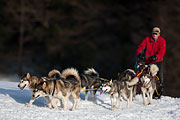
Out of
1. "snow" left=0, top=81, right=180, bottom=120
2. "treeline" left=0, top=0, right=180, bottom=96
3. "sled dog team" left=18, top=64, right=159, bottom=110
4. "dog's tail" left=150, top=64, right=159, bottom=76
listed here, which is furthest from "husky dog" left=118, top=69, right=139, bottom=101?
"treeline" left=0, top=0, right=180, bottom=96

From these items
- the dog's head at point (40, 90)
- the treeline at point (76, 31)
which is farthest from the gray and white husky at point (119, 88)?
the treeline at point (76, 31)

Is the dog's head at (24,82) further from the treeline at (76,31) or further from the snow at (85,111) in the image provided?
the treeline at (76,31)

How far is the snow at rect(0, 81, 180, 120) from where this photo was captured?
6.16 m

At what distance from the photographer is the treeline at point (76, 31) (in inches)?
803

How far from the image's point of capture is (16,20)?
21.4 m

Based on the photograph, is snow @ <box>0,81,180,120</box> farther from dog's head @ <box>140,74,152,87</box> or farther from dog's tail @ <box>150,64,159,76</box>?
dog's tail @ <box>150,64,159,76</box>

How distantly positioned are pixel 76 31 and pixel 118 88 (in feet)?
52.7

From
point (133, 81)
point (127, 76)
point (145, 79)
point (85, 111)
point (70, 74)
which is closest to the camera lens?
point (85, 111)

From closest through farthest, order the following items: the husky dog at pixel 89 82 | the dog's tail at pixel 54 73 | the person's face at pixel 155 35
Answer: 1. the dog's tail at pixel 54 73
2. the husky dog at pixel 89 82
3. the person's face at pixel 155 35

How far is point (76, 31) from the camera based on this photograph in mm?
23297

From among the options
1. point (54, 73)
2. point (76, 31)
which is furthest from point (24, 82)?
point (76, 31)

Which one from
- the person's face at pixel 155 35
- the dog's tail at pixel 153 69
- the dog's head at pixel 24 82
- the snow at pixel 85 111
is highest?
the person's face at pixel 155 35

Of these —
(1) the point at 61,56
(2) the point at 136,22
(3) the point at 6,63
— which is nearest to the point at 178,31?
(2) the point at 136,22

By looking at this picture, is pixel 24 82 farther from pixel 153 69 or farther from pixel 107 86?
pixel 153 69
